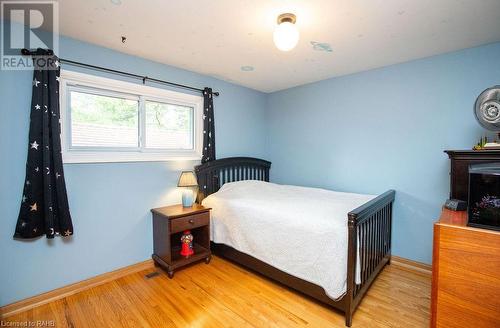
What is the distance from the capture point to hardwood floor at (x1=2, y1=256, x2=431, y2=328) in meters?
1.75

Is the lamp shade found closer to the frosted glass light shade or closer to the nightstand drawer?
the nightstand drawer

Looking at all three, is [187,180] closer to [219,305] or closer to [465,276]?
[219,305]

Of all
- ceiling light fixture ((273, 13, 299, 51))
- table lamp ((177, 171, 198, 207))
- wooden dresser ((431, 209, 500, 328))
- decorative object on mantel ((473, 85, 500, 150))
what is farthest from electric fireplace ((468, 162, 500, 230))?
table lamp ((177, 171, 198, 207))

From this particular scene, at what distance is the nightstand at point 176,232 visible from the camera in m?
2.37

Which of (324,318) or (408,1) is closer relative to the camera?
(408,1)

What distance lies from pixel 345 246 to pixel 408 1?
5.71 feet

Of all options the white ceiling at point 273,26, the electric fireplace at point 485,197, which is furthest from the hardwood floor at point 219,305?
the white ceiling at point 273,26

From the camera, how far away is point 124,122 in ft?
8.25

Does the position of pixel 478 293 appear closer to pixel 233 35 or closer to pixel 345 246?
pixel 345 246

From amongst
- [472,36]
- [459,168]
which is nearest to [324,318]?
[459,168]

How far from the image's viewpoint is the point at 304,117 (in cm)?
349

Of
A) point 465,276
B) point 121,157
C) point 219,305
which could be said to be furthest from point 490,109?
point 121,157

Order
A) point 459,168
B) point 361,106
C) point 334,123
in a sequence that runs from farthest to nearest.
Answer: point 334,123 → point 361,106 → point 459,168

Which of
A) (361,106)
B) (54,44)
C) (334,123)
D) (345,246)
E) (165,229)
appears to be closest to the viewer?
(345,246)
